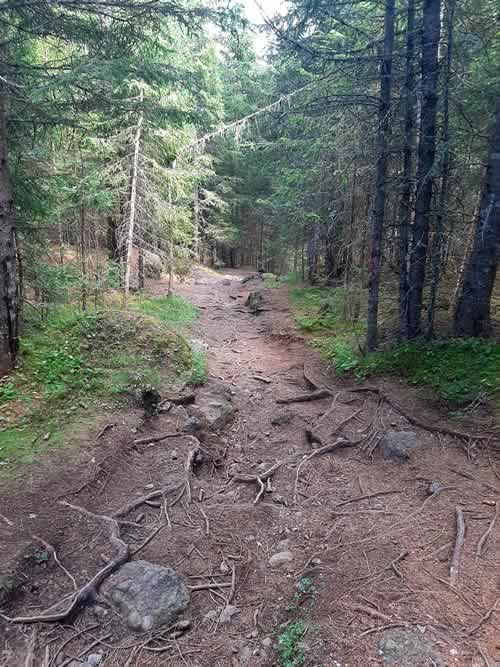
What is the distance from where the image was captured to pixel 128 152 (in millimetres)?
14156

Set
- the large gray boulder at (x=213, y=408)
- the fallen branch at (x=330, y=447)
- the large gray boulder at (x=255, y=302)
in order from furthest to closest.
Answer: the large gray boulder at (x=255, y=302) < the large gray boulder at (x=213, y=408) < the fallen branch at (x=330, y=447)

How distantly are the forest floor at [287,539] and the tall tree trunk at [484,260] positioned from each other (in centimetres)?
180

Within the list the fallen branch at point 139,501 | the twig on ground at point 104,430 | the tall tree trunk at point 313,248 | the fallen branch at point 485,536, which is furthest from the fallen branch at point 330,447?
the tall tree trunk at point 313,248

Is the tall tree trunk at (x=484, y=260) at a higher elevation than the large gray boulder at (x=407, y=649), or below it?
higher

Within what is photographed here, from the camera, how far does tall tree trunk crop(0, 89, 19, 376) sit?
234 inches

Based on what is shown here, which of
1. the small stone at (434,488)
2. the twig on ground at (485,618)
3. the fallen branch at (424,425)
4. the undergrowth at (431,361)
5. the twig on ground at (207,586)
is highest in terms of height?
the undergrowth at (431,361)

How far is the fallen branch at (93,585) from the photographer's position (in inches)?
128

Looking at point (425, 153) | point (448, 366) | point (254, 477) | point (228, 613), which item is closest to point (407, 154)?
point (425, 153)

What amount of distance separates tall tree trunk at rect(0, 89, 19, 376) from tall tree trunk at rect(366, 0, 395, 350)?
6450mm

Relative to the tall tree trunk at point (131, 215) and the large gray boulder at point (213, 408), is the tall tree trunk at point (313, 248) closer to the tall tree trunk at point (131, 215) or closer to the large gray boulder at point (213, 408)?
the tall tree trunk at point (131, 215)

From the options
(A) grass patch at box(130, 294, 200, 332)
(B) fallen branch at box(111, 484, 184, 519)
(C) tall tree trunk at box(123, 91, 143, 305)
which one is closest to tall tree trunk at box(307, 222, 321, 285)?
(A) grass patch at box(130, 294, 200, 332)

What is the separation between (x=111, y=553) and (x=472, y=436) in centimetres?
478

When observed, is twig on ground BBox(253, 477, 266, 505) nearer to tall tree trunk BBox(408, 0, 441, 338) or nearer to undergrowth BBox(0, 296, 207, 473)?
undergrowth BBox(0, 296, 207, 473)

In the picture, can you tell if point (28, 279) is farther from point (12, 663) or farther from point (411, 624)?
point (411, 624)
